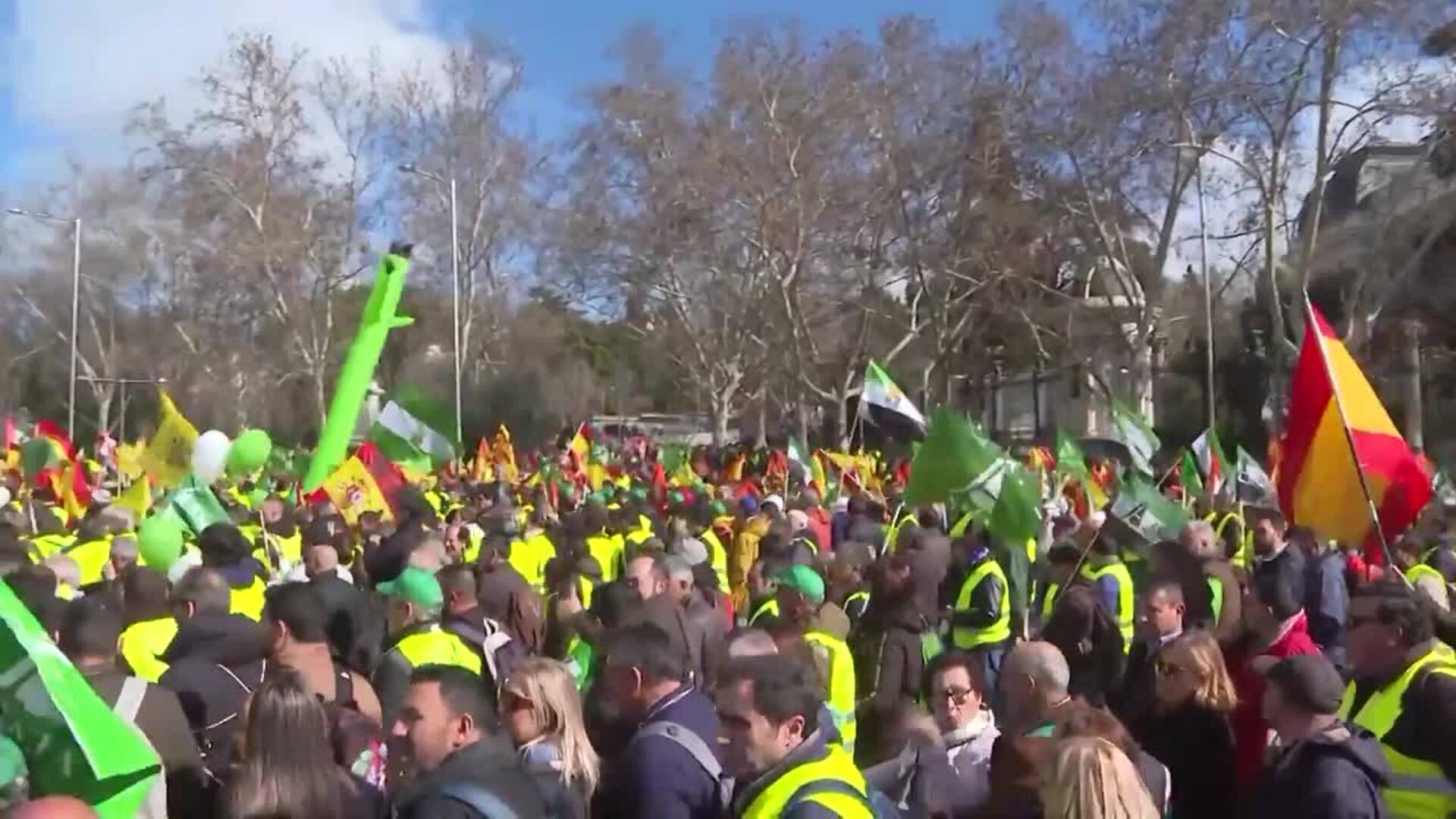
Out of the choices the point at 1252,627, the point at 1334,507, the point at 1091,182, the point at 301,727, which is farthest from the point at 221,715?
the point at 1091,182

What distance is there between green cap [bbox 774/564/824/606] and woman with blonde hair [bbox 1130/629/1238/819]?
1684 mm

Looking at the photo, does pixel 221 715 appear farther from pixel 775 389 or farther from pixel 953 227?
pixel 775 389

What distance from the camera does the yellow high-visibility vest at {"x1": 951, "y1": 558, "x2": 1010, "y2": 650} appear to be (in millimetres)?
6809

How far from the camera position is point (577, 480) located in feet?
60.3

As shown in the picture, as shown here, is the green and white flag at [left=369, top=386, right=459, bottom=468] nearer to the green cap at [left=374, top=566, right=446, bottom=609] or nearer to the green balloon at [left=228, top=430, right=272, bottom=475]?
the green balloon at [left=228, top=430, right=272, bottom=475]

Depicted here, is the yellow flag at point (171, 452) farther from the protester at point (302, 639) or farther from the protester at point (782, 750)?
the protester at point (782, 750)

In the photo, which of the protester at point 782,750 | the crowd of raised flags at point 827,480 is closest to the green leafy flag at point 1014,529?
the crowd of raised flags at point 827,480

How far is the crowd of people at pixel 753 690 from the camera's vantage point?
3432 mm

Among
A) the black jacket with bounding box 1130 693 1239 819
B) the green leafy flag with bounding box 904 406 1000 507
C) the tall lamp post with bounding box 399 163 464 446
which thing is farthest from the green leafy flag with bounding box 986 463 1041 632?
the tall lamp post with bounding box 399 163 464 446

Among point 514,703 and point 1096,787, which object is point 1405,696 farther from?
point 514,703

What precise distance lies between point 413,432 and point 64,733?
10337 millimetres

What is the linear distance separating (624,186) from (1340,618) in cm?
3081

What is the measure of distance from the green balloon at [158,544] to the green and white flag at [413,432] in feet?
18.8

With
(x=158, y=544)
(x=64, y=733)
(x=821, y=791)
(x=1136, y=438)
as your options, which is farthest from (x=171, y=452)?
(x=821, y=791)
